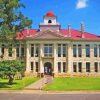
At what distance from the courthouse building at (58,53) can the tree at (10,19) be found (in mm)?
27274

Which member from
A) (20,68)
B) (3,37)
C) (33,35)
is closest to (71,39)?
(33,35)

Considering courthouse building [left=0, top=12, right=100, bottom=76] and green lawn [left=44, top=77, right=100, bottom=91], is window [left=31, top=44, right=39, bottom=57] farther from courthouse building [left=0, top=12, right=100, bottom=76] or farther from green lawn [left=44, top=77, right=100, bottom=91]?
green lawn [left=44, top=77, right=100, bottom=91]

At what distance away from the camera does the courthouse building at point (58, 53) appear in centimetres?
6688

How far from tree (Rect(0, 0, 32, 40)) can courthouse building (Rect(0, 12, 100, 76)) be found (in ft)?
89.5

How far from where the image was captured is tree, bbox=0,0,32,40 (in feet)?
120

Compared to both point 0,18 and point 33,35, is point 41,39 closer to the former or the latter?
point 33,35

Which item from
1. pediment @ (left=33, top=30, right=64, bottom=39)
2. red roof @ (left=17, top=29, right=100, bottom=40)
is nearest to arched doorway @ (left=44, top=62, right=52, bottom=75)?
pediment @ (left=33, top=30, right=64, bottom=39)

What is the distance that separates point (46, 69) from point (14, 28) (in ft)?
105

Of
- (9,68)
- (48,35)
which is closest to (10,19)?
(9,68)

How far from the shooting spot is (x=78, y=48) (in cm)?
6894

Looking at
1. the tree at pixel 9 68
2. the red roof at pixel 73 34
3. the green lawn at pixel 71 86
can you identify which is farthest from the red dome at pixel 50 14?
the tree at pixel 9 68

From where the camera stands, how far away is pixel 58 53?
2662 inches

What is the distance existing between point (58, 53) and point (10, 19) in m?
30.2

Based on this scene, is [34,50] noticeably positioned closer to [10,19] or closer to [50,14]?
[50,14]
